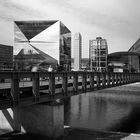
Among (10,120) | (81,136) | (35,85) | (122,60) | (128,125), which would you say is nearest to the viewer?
(35,85)

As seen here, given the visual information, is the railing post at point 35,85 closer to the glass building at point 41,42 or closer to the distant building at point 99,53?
the glass building at point 41,42

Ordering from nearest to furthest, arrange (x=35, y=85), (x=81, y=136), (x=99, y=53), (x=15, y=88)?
(x=15, y=88) < (x=35, y=85) < (x=81, y=136) < (x=99, y=53)

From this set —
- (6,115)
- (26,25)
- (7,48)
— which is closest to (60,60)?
(26,25)

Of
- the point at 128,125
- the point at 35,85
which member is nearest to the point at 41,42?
the point at 128,125

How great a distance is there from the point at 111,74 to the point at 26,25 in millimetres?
106772

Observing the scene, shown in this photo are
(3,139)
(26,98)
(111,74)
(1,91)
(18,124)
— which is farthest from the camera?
(111,74)

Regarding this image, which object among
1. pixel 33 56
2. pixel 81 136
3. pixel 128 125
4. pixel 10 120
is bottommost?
pixel 128 125

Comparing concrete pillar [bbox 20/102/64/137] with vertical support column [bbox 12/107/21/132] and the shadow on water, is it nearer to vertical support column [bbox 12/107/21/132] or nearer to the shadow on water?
vertical support column [bbox 12/107/21/132]

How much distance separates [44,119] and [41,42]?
124 metres

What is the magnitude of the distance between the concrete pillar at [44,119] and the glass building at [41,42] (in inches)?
4443

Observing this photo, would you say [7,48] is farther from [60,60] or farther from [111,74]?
[111,74]

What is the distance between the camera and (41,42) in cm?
14350

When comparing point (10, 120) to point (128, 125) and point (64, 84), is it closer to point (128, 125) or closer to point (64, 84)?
point (64, 84)

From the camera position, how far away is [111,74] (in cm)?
4503
